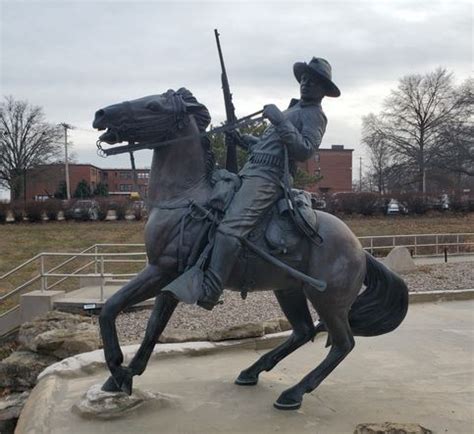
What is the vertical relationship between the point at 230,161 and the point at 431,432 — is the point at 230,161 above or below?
above

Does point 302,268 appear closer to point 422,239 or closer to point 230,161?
point 230,161

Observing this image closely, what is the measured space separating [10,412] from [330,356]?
4.23 metres

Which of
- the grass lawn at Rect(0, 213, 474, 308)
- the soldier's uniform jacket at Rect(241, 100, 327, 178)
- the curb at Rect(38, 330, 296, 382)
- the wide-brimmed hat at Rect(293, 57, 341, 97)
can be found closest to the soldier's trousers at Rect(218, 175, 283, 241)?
the soldier's uniform jacket at Rect(241, 100, 327, 178)

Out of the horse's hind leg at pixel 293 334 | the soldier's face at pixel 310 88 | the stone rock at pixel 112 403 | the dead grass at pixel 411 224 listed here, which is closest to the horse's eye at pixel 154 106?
the soldier's face at pixel 310 88

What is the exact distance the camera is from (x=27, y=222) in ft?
89.1

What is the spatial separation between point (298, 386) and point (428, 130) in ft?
144

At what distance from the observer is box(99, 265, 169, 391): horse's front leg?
433 centimetres

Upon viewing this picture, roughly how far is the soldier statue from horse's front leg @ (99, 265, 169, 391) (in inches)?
16.8

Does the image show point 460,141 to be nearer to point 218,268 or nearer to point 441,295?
point 441,295

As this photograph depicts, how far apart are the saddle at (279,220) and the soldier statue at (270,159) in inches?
3.0

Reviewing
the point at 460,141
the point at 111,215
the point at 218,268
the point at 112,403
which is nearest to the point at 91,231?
the point at 111,215

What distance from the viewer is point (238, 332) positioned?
283 inches

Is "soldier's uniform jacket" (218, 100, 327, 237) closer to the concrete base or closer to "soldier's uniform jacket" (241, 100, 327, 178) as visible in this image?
"soldier's uniform jacket" (241, 100, 327, 178)

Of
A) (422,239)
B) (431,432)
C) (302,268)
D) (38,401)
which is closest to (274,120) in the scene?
(302,268)
